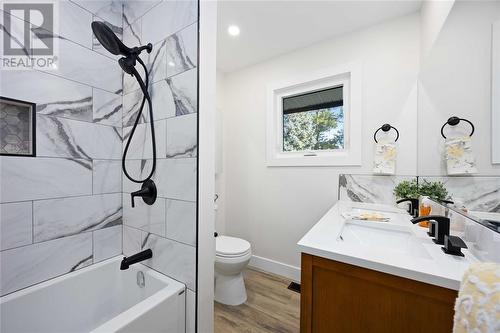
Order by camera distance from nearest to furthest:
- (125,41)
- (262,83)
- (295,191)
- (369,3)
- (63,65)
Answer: (63,65), (125,41), (369,3), (295,191), (262,83)

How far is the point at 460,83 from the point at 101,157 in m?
2.08

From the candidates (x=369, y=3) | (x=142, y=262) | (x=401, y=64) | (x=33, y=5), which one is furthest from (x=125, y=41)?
(x=401, y=64)

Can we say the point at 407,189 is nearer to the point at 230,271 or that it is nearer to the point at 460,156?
the point at 460,156

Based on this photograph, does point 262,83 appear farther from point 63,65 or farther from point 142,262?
point 142,262

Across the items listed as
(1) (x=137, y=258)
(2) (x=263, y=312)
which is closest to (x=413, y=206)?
(2) (x=263, y=312)

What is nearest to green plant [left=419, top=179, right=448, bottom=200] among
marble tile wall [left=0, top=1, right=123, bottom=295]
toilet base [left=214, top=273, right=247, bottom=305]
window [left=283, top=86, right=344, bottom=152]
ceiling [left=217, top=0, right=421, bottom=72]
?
window [left=283, top=86, right=344, bottom=152]

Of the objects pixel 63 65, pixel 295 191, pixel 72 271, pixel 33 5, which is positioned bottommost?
pixel 72 271

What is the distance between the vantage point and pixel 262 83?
2428mm

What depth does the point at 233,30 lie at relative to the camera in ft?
6.26

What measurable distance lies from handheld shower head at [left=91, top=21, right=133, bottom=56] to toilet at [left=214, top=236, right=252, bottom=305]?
1.60 metres

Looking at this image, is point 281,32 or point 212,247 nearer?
point 212,247

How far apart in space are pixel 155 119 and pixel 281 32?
1.52 m

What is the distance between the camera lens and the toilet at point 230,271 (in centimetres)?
170

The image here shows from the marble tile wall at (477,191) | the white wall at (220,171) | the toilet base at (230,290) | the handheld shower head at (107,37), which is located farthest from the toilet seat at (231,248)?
the handheld shower head at (107,37)
